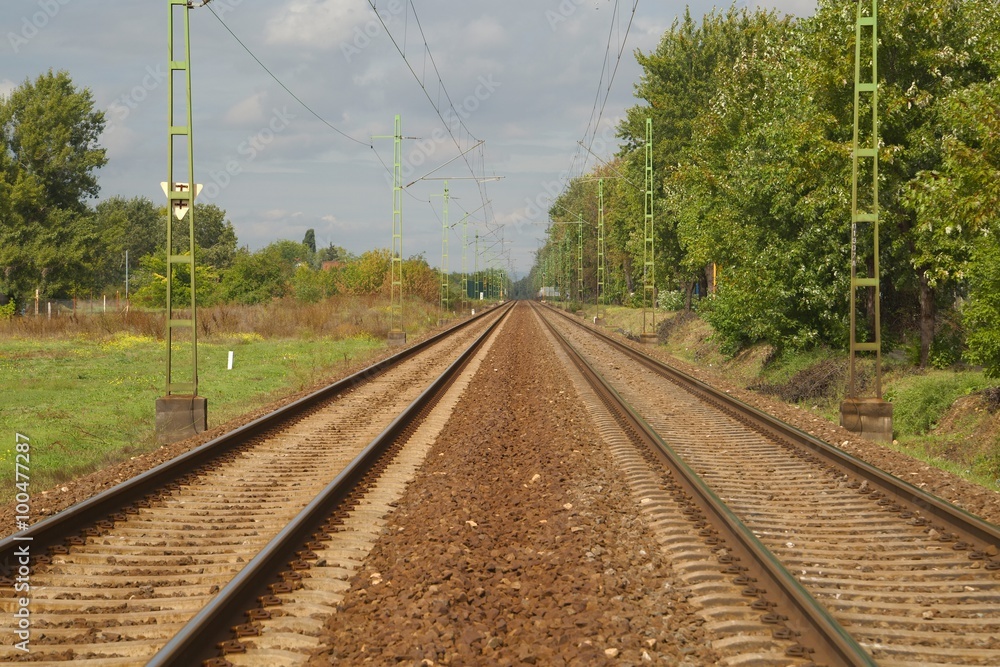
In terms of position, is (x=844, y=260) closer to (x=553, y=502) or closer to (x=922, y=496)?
(x=922, y=496)

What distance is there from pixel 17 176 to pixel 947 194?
6312 centimetres

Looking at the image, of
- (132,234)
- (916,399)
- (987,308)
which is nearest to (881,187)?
(916,399)

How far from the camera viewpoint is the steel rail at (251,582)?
4.91 meters

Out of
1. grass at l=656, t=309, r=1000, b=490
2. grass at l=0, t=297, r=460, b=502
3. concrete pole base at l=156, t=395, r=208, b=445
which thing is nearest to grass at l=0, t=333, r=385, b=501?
grass at l=0, t=297, r=460, b=502

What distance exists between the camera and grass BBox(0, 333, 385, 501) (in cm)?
1306

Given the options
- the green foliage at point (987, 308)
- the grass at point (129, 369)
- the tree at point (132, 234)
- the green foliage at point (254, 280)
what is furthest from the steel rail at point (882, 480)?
the tree at point (132, 234)

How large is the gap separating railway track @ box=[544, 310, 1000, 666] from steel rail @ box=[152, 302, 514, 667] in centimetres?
311

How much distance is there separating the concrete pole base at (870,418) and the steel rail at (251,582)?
26.5 ft

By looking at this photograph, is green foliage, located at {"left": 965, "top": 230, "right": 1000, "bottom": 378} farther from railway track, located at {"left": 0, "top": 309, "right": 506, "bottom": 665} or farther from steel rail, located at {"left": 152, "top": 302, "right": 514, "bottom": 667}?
steel rail, located at {"left": 152, "top": 302, "right": 514, "bottom": 667}

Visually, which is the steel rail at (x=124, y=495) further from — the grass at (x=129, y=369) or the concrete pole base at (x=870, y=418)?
the concrete pole base at (x=870, y=418)

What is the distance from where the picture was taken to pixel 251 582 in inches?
238

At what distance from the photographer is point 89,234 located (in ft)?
211

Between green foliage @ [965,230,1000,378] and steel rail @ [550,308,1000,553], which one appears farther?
green foliage @ [965,230,1000,378]

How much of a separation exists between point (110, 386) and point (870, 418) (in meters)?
16.9
